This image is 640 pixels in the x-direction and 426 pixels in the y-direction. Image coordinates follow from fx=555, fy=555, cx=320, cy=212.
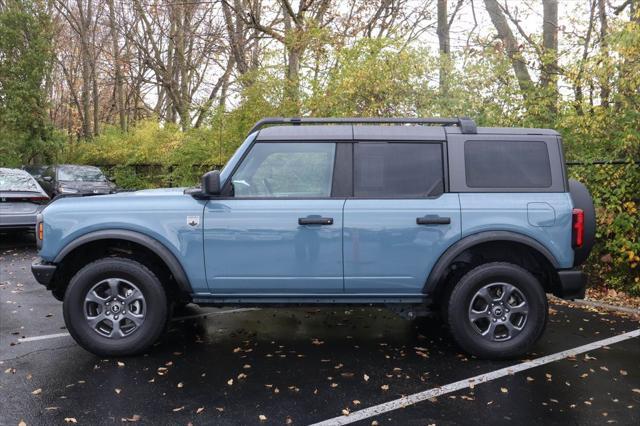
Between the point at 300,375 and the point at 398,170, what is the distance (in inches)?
73.4

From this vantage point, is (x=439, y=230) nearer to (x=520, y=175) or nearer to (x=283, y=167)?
(x=520, y=175)

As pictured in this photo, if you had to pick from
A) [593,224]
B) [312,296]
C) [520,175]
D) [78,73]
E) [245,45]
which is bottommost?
[312,296]

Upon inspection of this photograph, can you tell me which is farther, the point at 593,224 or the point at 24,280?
the point at 24,280

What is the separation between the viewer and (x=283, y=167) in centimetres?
474

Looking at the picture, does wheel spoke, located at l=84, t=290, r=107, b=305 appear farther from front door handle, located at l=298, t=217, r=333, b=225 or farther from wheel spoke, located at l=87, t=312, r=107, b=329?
front door handle, located at l=298, t=217, r=333, b=225

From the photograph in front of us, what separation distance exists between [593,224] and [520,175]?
0.77 meters

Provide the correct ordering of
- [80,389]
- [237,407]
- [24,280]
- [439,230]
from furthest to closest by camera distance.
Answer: [24,280] < [439,230] < [80,389] < [237,407]

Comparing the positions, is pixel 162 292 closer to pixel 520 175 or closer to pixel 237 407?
pixel 237 407

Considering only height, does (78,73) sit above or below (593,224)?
above

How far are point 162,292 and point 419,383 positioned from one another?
87.1 inches

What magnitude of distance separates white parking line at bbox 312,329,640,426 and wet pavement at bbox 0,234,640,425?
6 cm

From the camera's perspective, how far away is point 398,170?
4.72 metres

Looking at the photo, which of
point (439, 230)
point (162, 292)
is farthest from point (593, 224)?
point (162, 292)

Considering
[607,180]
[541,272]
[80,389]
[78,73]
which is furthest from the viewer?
[78,73]
